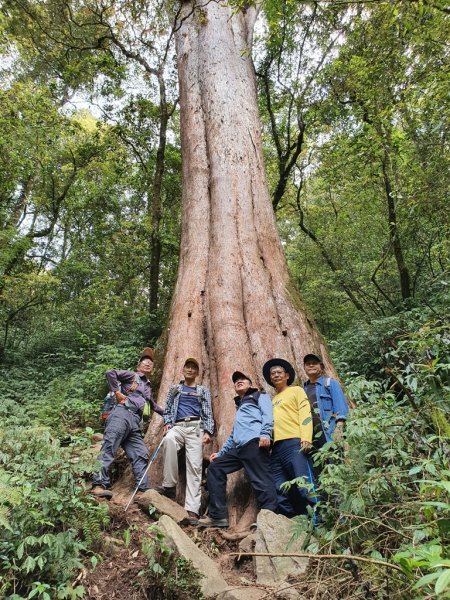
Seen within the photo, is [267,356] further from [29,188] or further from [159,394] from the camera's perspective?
[29,188]

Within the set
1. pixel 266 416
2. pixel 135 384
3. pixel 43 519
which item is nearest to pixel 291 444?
pixel 266 416

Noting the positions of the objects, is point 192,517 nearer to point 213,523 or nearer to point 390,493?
point 213,523

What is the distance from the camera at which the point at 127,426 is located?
4637mm

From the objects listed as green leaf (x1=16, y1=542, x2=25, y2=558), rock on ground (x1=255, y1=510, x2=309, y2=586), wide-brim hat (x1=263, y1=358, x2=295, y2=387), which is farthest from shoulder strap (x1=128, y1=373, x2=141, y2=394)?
green leaf (x1=16, y1=542, x2=25, y2=558)

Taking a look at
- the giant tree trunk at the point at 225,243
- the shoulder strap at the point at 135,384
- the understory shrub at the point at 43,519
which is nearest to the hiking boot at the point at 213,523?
the giant tree trunk at the point at 225,243

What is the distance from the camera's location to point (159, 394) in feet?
17.2

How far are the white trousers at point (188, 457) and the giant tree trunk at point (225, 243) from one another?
11.1 inches

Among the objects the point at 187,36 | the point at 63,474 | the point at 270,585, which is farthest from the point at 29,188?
the point at 270,585

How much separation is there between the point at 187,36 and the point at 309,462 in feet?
29.1

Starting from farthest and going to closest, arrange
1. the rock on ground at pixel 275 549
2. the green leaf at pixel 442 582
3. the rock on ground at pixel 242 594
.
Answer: the rock on ground at pixel 275 549 → the rock on ground at pixel 242 594 → the green leaf at pixel 442 582

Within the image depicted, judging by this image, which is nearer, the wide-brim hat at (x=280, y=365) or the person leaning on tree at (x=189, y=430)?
the person leaning on tree at (x=189, y=430)

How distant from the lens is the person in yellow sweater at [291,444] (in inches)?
149

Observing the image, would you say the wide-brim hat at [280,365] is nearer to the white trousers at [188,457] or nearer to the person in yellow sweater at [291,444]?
the person in yellow sweater at [291,444]

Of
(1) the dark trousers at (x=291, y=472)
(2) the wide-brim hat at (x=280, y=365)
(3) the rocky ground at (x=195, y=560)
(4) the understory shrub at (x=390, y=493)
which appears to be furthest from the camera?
(2) the wide-brim hat at (x=280, y=365)
